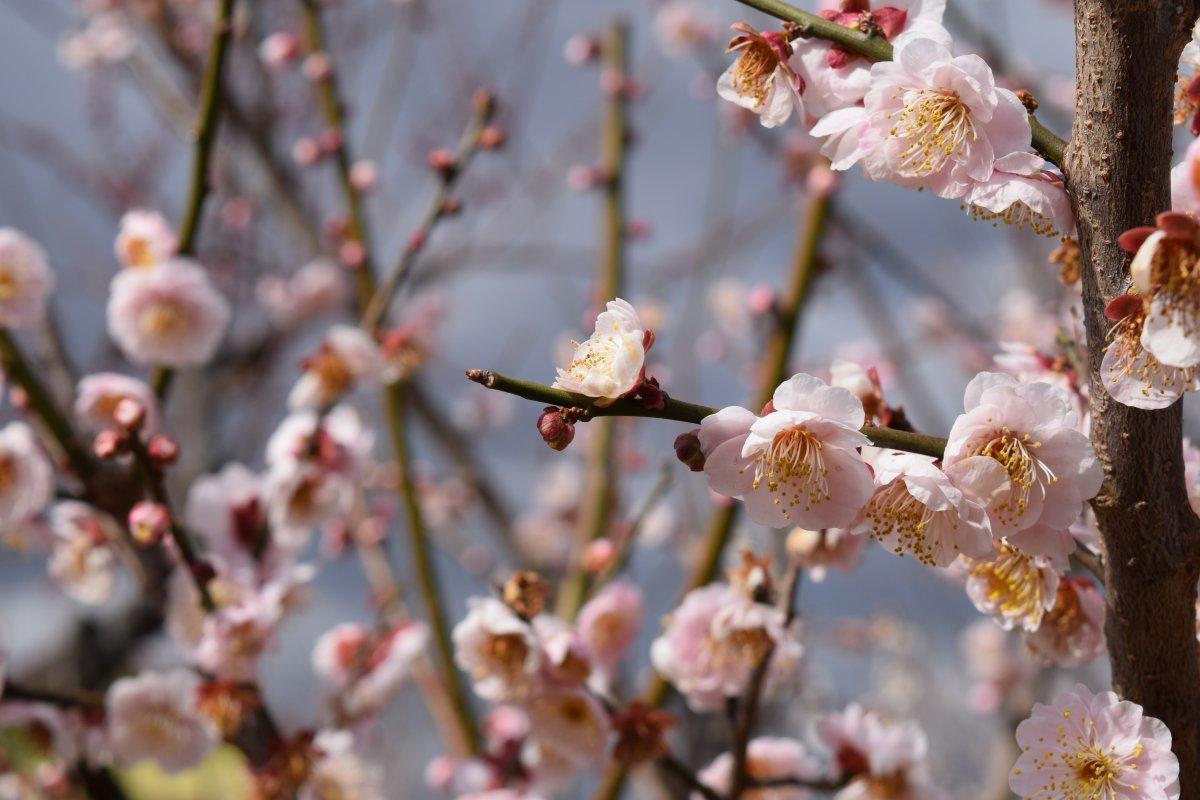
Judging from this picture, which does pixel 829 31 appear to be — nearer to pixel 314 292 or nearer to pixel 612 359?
pixel 612 359

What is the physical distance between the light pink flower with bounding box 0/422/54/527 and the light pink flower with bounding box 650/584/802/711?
3.82ft

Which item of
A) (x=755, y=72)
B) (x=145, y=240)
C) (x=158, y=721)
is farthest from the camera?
(x=145, y=240)

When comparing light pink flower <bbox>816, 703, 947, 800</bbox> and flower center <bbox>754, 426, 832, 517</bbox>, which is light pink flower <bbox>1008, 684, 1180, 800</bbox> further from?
light pink flower <bbox>816, 703, 947, 800</bbox>

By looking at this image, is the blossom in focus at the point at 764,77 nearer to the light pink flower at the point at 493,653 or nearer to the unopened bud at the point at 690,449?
the unopened bud at the point at 690,449

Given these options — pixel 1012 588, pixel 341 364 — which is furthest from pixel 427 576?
pixel 1012 588

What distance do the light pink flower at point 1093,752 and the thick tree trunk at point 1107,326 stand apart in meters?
0.05

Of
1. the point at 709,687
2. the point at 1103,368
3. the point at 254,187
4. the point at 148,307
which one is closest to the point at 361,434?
the point at 148,307

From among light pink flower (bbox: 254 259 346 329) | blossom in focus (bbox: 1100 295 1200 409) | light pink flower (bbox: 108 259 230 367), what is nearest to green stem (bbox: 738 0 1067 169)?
blossom in focus (bbox: 1100 295 1200 409)

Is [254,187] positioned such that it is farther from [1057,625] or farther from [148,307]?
[1057,625]

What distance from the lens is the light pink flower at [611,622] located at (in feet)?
5.84

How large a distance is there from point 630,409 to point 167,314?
1.83 m

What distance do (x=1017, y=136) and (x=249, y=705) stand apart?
1514mm

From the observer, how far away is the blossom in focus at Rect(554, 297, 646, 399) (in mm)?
860

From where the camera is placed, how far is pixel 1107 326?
34.7 inches
